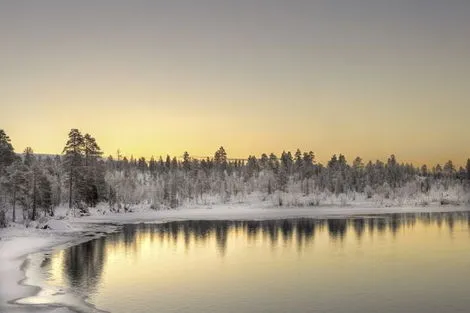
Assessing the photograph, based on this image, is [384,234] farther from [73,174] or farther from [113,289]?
[73,174]

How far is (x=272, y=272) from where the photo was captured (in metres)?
32.3

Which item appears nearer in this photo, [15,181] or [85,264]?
[85,264]

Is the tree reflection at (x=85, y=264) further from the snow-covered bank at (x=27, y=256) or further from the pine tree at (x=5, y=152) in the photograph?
the pine tree at (x=5, y=152)

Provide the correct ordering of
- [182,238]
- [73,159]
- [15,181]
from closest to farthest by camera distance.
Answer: [182,238] < [15,181] < [73,159]

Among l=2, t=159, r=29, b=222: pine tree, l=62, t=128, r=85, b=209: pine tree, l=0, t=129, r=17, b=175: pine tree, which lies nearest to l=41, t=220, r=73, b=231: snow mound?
l=2, t=159, r=29, b=222: pine tree

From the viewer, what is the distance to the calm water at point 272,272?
77.8 ft

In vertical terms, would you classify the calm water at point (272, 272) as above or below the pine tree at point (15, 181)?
below

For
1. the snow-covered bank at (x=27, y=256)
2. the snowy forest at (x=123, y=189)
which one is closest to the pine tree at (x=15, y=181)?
the snowy forest at (x=123, y=189)

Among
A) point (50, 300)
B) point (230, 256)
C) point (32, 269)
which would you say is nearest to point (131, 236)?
point (230, 256)

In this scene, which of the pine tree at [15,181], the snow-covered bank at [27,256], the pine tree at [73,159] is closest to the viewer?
the snow-covered bank at [27,256]

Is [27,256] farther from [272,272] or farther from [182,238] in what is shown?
[272,272]

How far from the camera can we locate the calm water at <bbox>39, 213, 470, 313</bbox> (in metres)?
23.7

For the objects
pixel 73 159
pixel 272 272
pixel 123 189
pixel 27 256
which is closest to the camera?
pixel 272 272

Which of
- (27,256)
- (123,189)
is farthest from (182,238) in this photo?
(123,189)
